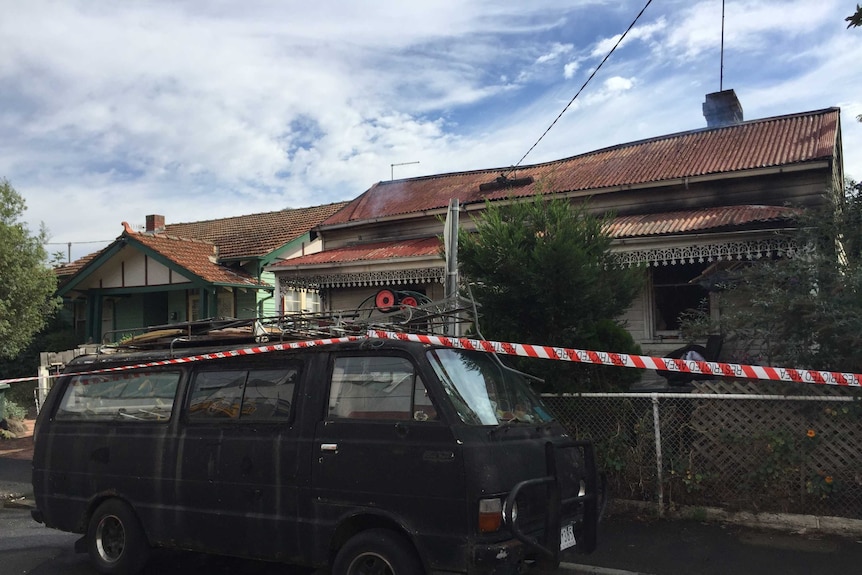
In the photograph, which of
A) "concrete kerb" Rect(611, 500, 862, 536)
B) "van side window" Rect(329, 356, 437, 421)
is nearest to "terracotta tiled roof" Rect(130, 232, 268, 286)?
"concrete kerb" Rect(611, 500, 862, 536)

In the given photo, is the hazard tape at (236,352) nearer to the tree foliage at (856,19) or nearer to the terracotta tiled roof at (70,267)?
the tree foliage at (856,19)


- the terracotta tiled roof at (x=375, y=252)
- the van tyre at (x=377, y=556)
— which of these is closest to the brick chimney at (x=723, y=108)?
the terracotta tiled roof at (x=375, y=252)

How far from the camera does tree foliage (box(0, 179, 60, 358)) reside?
538 inches

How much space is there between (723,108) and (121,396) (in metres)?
13.1

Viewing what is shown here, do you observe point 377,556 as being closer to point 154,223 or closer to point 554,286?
point 554,286

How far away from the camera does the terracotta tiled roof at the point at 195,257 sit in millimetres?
16547

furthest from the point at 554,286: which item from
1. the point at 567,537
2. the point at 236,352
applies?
the point at 236,352

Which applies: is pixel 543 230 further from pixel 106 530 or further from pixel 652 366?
pixel 106 530

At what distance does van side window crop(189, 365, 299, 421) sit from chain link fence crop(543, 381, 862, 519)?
320cm

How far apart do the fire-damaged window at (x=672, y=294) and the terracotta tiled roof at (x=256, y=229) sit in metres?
9.84

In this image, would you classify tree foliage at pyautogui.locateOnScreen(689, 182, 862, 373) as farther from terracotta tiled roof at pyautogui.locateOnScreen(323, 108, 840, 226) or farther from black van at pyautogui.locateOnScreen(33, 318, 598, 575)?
terracotta tiled roof at pyautogui.locateOnScreen(323, 108, 840, 226)

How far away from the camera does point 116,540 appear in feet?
18.0

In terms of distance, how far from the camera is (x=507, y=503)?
3.88 m

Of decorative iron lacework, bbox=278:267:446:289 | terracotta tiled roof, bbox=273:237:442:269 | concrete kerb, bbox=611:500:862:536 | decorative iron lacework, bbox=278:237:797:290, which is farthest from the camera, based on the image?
terracotta tiled roof, bbox=273:237:442:269
